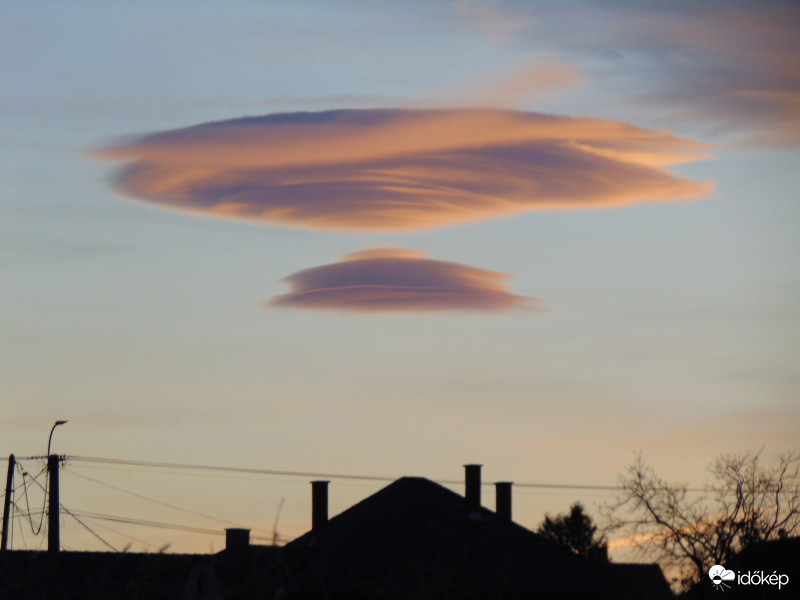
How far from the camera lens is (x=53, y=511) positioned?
32719 mm

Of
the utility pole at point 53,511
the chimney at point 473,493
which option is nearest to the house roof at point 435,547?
the chimney at point 473,493

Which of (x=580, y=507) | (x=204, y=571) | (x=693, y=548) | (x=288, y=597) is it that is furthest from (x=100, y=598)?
(x=580, y=507)

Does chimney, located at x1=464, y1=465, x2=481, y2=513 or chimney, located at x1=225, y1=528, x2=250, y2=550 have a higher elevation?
chimney, located at x1=464, y1=465, x2=481, y2=513

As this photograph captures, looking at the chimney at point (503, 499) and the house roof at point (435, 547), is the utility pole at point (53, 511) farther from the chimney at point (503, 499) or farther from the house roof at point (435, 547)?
the chimney at point (503, 499)

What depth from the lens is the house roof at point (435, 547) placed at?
3262 cm

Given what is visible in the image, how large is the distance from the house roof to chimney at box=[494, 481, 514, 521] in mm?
1174

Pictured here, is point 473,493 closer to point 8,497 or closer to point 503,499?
point 503,499

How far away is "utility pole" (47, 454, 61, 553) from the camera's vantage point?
3197 centimetres

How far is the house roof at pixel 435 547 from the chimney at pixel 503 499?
1.17 m

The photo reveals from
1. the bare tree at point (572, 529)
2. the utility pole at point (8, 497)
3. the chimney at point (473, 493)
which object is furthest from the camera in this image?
the bare tree at point (572, 529)

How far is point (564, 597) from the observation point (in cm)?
3234

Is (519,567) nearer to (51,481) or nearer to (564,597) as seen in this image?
(564,597)

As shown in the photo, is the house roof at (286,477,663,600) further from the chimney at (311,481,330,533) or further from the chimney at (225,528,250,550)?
the chimney at (225,528,250,550)

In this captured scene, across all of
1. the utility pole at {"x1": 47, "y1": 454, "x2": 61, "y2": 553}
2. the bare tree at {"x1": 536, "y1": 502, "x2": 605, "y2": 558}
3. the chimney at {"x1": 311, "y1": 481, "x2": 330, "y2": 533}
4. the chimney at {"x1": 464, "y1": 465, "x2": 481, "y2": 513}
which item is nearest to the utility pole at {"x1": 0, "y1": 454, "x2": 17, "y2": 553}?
the utility pole at {"x1": 47, "y1": 454, "x2": 61, "y2": 553}
